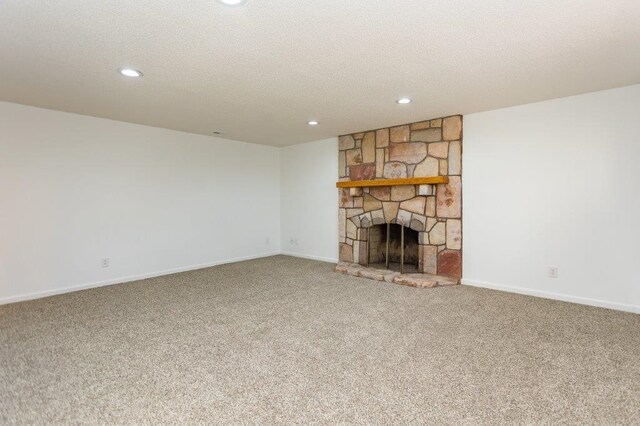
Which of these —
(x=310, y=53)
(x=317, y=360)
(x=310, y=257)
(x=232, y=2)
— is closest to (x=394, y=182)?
(x=310, y=257)

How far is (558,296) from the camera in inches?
139

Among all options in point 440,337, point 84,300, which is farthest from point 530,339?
point 84,300

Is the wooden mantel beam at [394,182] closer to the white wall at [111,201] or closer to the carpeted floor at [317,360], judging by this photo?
the carpeted floor at [317,360]

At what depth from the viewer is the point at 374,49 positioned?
7.61 feet

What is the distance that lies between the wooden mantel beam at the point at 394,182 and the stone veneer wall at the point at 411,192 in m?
0.09

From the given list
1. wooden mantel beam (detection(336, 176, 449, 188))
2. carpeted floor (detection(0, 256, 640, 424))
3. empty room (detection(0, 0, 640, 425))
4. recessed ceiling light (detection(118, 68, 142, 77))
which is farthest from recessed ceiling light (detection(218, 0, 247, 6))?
wooden mantel beam (detection(336, 176, 449, 188))

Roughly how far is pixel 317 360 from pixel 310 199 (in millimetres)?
3978

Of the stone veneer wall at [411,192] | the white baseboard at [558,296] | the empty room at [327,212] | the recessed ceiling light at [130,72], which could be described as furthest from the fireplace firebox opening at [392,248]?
the recessed ceiling light at [130,72]

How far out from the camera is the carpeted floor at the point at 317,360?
5.51 ft

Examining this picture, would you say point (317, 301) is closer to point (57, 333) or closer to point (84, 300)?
point (57, 333)

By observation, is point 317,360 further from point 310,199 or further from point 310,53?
point 310,199

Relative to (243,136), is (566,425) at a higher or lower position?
lower

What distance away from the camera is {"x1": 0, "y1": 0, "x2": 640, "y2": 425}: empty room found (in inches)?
72.5

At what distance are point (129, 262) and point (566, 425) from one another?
4836 mm
